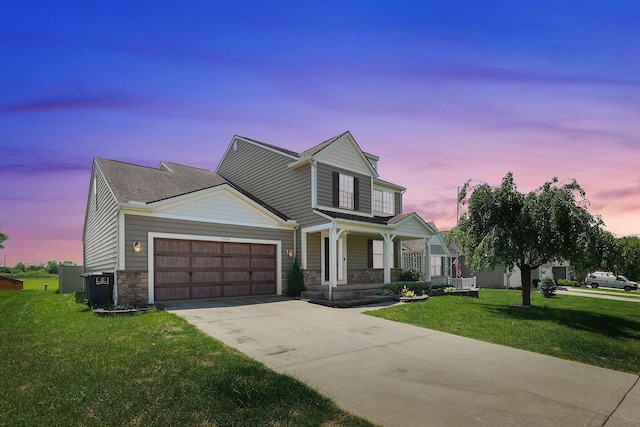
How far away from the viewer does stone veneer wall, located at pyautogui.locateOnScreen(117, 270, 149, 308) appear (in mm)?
11812

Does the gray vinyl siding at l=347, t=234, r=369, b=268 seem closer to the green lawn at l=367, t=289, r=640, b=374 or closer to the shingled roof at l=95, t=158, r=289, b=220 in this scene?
the shingled roof at l=95, t=158, r=289, b=220

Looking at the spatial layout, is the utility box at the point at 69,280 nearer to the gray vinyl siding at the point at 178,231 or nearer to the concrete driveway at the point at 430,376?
the gray vinyl siding at the point at 178,231

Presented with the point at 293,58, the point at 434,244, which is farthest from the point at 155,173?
the point at 434,244

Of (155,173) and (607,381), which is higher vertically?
(155,173)

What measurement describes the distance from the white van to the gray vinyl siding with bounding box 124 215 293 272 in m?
32.0

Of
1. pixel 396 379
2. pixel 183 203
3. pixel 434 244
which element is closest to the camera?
pixel 396 379

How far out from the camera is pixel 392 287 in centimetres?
1620

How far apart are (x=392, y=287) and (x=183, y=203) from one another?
920cm

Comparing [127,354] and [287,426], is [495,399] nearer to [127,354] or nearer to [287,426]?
[287,426]

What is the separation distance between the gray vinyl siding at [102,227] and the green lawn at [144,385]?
5.50 meters

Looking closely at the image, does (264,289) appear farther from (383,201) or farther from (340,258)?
(383,201)

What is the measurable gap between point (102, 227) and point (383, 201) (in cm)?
1423

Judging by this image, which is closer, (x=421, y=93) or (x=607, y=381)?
(x=607, y=381)

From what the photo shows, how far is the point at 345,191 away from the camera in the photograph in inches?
705
